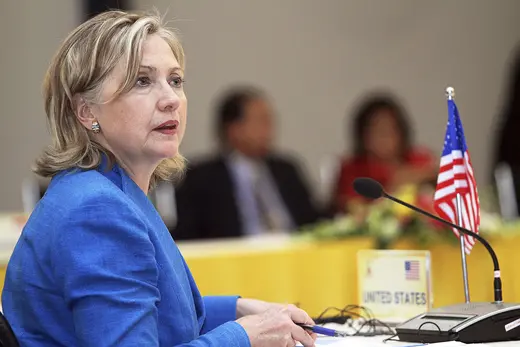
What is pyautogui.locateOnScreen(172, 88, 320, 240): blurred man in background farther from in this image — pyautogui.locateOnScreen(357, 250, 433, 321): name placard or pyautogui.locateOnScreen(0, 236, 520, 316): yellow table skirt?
pyautogui.locateOnScreen(357, 250, 433, 321): name placard

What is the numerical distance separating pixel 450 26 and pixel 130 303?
7.57 metres

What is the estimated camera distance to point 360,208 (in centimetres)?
446

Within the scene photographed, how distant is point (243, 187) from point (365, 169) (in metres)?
0.84

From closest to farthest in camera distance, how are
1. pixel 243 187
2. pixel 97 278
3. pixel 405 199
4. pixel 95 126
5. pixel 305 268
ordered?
pixel 97 278 → pixel 95 126 → pixel 405 199 → pixel 305 268 → pixel 243 187

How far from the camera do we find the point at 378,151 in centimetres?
628

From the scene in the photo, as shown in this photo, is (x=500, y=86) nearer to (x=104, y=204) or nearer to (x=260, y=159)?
(x=260, y=159)

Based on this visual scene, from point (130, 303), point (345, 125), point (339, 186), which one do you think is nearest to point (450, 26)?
point (345, 125)

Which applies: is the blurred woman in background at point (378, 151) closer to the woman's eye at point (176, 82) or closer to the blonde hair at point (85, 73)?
the woman's eye at point (176, 82)

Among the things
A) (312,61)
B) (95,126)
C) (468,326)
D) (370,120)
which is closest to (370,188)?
(468,326)

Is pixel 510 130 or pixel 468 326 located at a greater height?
pixel 510 130

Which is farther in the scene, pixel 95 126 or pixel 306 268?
pixel 306 268

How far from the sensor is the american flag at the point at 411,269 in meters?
2.64

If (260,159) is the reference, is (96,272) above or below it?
below

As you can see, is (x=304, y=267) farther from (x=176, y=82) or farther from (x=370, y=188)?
(x=176, y=82)
